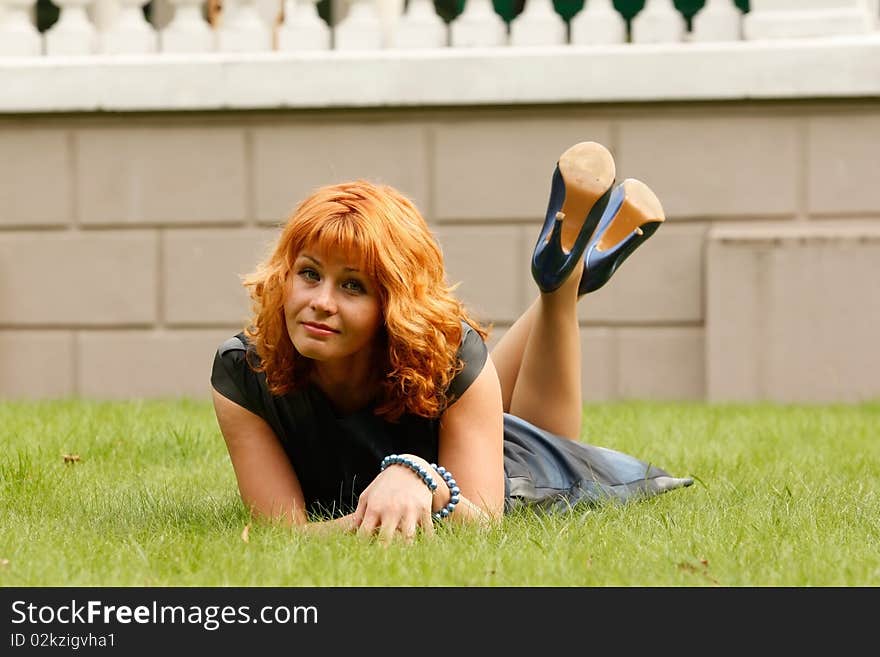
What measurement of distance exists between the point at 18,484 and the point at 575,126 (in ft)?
15.3

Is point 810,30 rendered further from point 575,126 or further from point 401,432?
point 401,432

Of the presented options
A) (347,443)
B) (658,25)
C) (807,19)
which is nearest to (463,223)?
(658,25)

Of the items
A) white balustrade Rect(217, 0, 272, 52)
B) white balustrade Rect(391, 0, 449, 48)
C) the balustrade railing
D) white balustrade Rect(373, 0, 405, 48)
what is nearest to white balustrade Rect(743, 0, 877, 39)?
the balustrade railing

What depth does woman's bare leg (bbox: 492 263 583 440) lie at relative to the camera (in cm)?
437

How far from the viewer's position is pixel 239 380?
3.80m

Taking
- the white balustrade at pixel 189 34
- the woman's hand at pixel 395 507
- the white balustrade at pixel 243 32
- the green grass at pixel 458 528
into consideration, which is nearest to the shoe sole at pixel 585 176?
the green grass at pixel 458 528

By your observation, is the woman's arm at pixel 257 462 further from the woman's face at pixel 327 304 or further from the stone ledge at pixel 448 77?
the stone ledge at pixel 448 77

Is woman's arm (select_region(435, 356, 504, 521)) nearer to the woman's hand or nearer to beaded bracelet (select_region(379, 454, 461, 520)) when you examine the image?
beaded bracelet (select_region(379, 454, 461, 520))

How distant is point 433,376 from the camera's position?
362cm

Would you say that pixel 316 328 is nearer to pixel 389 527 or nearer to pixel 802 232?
pixel 389 527

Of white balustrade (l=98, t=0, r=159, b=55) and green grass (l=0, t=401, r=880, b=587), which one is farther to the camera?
white balustrade (l=98, t=0, r=159, b=55)

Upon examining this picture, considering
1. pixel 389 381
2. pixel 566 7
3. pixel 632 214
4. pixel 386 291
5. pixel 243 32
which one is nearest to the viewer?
pixel 386 291

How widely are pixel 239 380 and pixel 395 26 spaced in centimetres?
497
